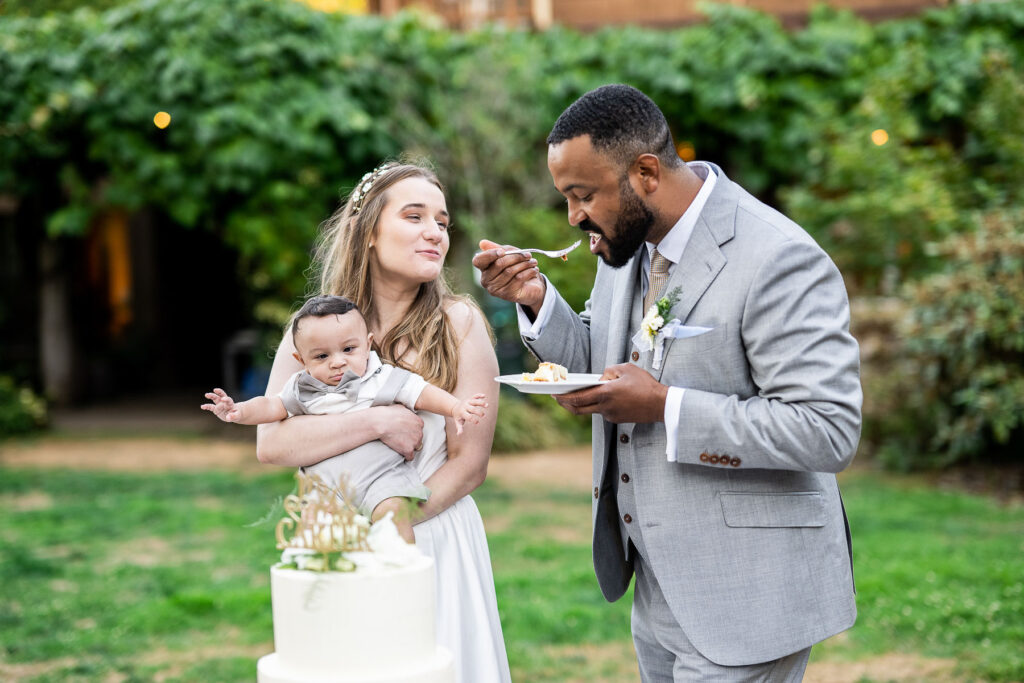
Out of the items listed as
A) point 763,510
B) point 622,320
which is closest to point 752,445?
point 763,510

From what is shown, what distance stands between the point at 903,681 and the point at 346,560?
3.67 m

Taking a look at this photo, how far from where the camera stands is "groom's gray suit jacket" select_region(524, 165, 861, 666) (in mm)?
2342

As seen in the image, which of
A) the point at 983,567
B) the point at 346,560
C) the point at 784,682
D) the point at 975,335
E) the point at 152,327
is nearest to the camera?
the point at 346,560

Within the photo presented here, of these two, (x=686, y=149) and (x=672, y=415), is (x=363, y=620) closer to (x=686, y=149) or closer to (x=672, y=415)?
(x=672, y=415)

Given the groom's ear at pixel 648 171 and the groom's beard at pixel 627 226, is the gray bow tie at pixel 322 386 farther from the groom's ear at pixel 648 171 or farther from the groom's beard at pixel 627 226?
the groom's ear at pixel 648 171

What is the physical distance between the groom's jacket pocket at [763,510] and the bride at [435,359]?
0.72 metres

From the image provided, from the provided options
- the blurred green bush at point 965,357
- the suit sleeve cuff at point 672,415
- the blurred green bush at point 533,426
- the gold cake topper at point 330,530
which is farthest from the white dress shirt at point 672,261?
the blurred green bush at point 533,426

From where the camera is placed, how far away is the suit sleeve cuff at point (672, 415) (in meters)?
2.40

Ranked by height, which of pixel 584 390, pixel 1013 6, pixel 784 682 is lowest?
pixel 784 682

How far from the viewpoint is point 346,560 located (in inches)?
83.5

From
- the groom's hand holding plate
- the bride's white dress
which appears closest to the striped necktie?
the groom's hand holding plate

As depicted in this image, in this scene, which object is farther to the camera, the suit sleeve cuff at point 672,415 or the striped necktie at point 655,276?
the striped necktie at point 655,276

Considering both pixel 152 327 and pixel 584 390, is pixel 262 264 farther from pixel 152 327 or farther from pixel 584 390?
pixel 584 390

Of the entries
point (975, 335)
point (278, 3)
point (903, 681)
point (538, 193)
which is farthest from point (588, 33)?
point (903, 681)
